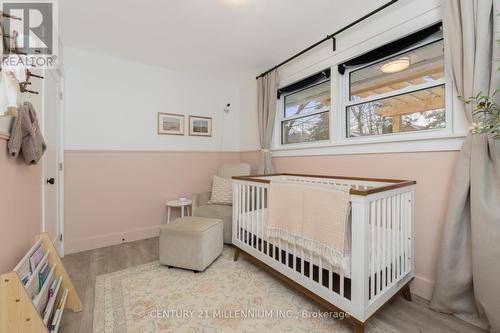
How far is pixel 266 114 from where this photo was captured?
3113 millimetres

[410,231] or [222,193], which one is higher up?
[222,193]

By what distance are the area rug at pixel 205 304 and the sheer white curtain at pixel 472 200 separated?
561mm

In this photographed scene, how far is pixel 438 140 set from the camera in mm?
1591

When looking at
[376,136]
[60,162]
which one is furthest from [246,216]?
[60,162]

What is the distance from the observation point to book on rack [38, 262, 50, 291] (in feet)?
4.19

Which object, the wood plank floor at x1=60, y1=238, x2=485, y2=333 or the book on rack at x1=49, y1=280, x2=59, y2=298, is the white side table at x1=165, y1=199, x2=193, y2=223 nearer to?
the wood plank floor at x1=60, y1=238, x2=485, y2=333

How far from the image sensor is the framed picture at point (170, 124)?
3071 mm

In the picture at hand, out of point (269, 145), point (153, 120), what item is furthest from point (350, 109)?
point (153, 120)

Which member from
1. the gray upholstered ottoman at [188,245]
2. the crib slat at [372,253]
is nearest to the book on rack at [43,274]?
the gray upholstered ottoman at [188,245]

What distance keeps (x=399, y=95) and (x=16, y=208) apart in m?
2.91

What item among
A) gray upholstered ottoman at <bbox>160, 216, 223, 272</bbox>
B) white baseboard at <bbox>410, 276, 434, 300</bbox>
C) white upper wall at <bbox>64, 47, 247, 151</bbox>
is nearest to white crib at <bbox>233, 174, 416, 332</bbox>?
white baseboard at <bbox>410, 276, 434, 300</bbox>

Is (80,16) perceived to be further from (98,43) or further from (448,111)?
(448,111)

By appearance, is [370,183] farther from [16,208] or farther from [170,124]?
[170,124]

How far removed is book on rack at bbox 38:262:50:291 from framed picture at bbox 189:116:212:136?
227 centimetres
